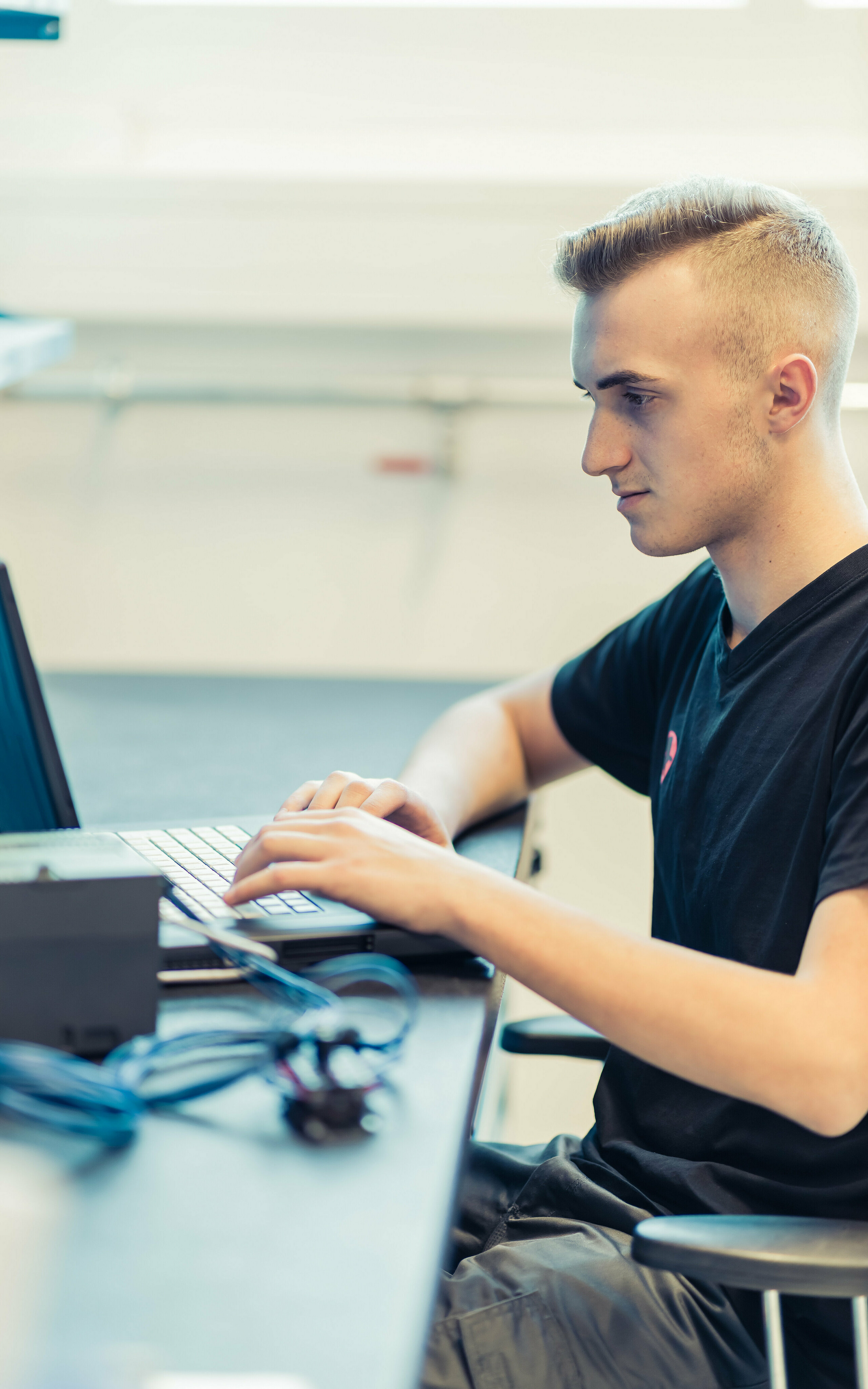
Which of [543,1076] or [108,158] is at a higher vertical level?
[108,158]

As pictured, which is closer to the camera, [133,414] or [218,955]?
[218,955]

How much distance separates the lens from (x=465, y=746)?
1.19 meters

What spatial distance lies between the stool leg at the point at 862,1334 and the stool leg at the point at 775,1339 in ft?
0.13

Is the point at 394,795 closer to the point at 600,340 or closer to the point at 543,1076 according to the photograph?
the point at 600,340

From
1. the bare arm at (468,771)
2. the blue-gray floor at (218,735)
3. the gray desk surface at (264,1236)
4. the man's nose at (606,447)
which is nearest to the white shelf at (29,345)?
the blue-gray floor at (218,735)

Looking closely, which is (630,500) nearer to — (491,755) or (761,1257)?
(491,755)

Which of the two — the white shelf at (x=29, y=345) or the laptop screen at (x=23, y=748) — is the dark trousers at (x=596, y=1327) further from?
the white shelf at (x=29, y=345)

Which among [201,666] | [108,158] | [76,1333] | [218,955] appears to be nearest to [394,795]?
[218,955]

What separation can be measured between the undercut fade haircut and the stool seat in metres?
0.60

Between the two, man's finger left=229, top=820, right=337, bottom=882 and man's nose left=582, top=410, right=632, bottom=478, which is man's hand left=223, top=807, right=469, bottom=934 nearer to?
man's finger left=229, top=820, right=337, bottom=882

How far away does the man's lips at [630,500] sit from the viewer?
101cm

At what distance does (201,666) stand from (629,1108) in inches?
49.3

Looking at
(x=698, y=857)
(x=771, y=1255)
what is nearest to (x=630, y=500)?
(x=698, y=857)

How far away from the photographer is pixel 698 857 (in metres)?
0.97
